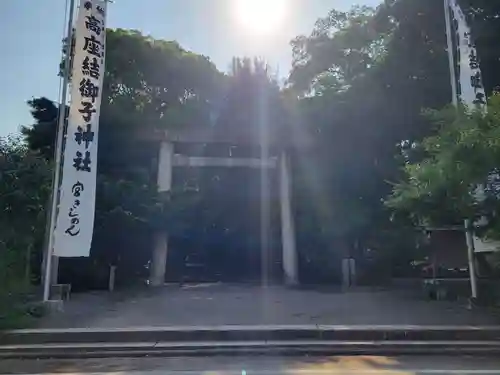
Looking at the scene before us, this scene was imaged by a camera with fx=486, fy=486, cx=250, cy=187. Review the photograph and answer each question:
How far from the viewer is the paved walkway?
8.58 meters

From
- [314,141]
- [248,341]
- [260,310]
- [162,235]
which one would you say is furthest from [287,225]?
[248,341]

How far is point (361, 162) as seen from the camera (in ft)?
54.9

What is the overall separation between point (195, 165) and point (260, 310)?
912 centimetres

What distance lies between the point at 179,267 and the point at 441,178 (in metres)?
13.4

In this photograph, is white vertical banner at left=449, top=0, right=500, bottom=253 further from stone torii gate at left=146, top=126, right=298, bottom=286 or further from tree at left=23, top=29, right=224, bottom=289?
tree at left=23, top=29, right=224, bottom=289

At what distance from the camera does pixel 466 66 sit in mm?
10664

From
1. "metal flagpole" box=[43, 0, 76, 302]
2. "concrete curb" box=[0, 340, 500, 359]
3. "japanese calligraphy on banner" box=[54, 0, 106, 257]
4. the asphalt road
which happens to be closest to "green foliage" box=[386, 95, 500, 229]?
"concrete curb" box=[0, 340, 500, 359]

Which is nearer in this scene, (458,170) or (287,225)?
(458,170)

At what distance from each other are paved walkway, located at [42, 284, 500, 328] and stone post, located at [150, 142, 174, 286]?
2.49 metres

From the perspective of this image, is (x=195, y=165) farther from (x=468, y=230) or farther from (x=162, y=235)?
(x=468, y=230)

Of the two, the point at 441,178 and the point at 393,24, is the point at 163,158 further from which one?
the point at 441,178

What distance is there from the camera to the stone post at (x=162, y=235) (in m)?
16.5

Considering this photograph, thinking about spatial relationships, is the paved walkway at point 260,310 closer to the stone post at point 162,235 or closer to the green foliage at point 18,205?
the green foliage at point 18,205

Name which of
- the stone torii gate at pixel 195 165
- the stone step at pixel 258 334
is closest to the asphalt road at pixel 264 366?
the stone step at pixel 258 334
